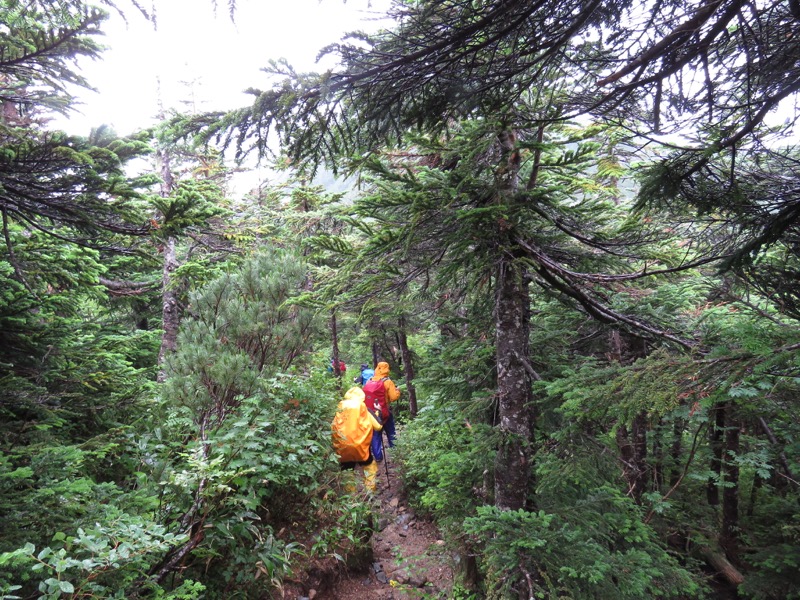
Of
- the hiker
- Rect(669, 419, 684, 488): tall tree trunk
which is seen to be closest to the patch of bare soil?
the hiker

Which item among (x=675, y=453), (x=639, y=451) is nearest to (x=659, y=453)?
(x=675, y=453)

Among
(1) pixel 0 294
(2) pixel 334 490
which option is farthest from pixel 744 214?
(1) pixel 0 294

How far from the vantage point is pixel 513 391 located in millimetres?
4125

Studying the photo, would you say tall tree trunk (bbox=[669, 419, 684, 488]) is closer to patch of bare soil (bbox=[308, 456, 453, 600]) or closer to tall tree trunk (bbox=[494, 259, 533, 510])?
tall tree trunk (bbox=[494, 259, 533, 510])

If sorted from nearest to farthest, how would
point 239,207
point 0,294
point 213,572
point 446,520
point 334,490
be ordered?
point 213,572
point 0,294
point 446,520
point 334,490
point 239,207

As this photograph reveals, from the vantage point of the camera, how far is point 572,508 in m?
3.81

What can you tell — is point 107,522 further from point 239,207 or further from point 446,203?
point 239,207

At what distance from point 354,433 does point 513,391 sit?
457cm

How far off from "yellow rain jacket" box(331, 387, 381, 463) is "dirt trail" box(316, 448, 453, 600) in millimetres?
1263

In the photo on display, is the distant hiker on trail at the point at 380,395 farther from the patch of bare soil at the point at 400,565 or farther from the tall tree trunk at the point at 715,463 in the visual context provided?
the tall tree trunk at the point at 715,463

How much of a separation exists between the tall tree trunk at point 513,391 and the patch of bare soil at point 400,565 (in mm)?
1886

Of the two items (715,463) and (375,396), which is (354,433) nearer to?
(375,396)

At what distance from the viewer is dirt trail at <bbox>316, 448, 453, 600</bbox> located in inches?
206

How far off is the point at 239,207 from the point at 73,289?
1328 cm
